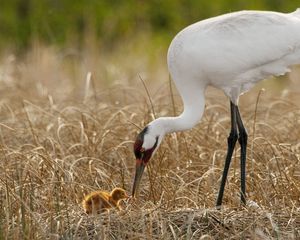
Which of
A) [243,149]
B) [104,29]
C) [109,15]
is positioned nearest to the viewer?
[243,149]

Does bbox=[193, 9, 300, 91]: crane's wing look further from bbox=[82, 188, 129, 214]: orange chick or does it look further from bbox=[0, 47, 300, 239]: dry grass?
bbox=[82, 188, 129, 214]: orange chick

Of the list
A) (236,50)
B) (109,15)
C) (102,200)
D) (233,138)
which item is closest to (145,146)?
(102,200)

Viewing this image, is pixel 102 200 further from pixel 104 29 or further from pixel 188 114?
pixel 104 29

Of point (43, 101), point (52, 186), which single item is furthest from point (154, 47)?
point (52, 186)

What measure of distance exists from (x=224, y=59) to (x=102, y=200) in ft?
4.55

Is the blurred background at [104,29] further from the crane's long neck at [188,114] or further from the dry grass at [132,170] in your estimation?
the crane's long neck at [188,114]

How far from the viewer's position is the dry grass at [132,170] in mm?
6824

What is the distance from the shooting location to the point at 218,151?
347 inches

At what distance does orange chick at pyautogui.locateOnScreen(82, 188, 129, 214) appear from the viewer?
739cm

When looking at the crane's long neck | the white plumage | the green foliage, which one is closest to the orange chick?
the crane's long neck

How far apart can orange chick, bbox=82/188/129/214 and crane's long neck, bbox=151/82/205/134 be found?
0.59 meters

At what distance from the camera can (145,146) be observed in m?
7.90

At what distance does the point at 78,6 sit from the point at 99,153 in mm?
13561

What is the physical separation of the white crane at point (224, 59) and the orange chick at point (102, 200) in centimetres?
30
